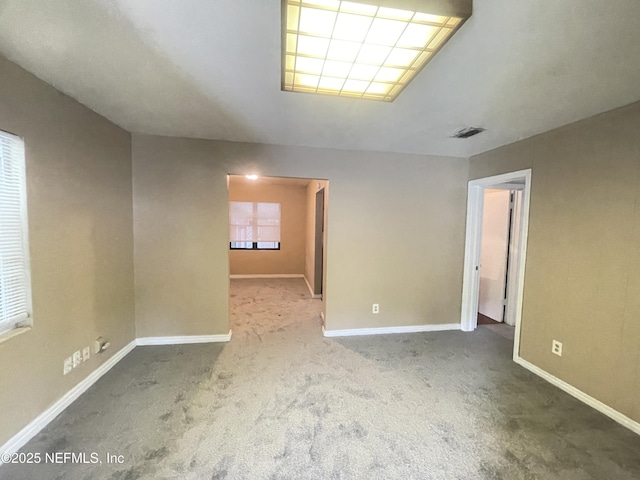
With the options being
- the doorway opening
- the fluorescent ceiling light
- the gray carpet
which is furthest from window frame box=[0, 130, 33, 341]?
the doorway opening

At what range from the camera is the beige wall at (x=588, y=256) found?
77.1 inches

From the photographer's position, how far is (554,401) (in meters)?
2.20

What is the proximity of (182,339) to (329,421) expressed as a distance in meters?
2.05

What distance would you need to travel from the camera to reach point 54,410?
1.92m

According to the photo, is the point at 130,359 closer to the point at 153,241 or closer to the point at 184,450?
the point at 153,241

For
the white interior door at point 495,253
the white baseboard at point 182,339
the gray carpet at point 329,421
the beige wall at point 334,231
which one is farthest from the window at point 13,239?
the white interior door at point 495,253

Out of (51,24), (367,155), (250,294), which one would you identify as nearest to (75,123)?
(51,24)

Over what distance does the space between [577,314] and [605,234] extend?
0.70 meters

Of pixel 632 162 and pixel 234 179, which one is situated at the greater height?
pixel 234 179

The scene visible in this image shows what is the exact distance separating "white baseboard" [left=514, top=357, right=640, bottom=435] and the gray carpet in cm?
7

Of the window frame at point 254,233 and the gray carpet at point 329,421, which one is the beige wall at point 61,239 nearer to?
the gray carpet at point 329,421

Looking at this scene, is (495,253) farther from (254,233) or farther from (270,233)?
(254,233)

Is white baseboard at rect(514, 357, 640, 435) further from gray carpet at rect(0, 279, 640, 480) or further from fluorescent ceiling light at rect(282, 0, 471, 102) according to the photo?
fluorescent ceiling light at rect(282, 0, 471, 102)

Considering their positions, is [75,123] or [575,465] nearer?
[575,465]
